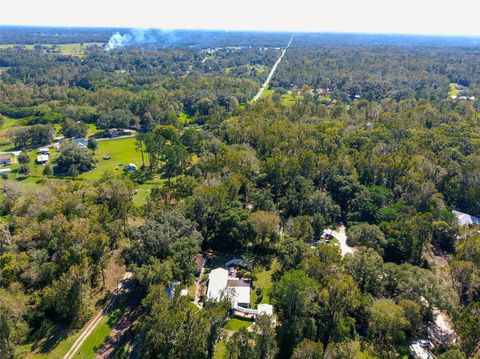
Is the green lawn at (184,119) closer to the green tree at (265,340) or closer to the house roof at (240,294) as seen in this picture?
the house roof at (240,294)

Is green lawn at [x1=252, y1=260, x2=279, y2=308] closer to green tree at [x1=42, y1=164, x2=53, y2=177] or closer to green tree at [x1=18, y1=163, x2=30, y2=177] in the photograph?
green tree at [x1=42, y1=164, x2=53, y2=177]

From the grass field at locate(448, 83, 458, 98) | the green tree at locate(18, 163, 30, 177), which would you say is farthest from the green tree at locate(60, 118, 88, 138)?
the grass field at locate(448, 83, 458, 98)

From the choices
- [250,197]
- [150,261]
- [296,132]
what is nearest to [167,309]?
[150,261]

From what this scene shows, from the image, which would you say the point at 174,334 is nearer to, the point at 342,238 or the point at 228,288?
the point at 228,288

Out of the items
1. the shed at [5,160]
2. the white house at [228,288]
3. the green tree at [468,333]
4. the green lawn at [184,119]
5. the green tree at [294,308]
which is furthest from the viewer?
the green lawn at [184,119]

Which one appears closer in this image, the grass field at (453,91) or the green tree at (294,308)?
the green tree at (294,308)

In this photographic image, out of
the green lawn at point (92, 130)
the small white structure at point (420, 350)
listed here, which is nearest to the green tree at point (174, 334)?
the small white structure at point (420, 350)

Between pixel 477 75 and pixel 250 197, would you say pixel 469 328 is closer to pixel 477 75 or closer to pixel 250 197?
pixel 250 197
